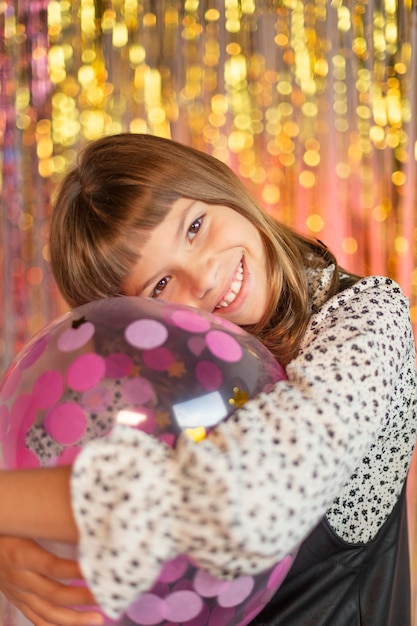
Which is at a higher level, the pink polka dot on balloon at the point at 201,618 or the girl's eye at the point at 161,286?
the girl's eye at the point at 161,286

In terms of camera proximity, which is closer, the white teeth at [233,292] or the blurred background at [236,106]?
the white teeth at [233,292]

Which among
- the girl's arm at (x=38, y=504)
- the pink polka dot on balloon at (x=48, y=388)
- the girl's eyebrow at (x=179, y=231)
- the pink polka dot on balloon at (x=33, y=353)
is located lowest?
the girl's arm at (x=38, y=504)

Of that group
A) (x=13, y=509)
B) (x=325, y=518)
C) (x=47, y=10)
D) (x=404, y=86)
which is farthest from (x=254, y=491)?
(x=47, y=10)

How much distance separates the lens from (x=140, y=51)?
215 cm

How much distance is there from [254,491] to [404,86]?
5.22 feet

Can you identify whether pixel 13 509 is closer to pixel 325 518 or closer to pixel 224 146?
pixel 325 518

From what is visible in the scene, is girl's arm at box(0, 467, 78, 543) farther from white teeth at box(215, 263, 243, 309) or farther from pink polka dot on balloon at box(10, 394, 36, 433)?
white teeth at box(215, 263, 243, 309)

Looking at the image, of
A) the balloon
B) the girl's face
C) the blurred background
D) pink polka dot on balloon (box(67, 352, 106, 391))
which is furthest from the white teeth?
the blurred background

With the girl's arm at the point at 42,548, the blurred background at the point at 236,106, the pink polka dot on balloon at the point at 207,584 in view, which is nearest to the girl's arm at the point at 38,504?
the girl's arm at the point at 42,548

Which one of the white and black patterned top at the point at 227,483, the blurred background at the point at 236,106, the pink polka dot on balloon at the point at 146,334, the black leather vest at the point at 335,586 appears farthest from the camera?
the blurred background at the point at 236,106

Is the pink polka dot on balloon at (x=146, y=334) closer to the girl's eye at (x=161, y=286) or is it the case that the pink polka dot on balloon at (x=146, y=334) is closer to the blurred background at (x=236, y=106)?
the girl's eye at (x=161, y=286)

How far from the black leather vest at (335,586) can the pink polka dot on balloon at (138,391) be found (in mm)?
371

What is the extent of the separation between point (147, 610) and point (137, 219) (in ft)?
1.71

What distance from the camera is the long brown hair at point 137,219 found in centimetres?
104
